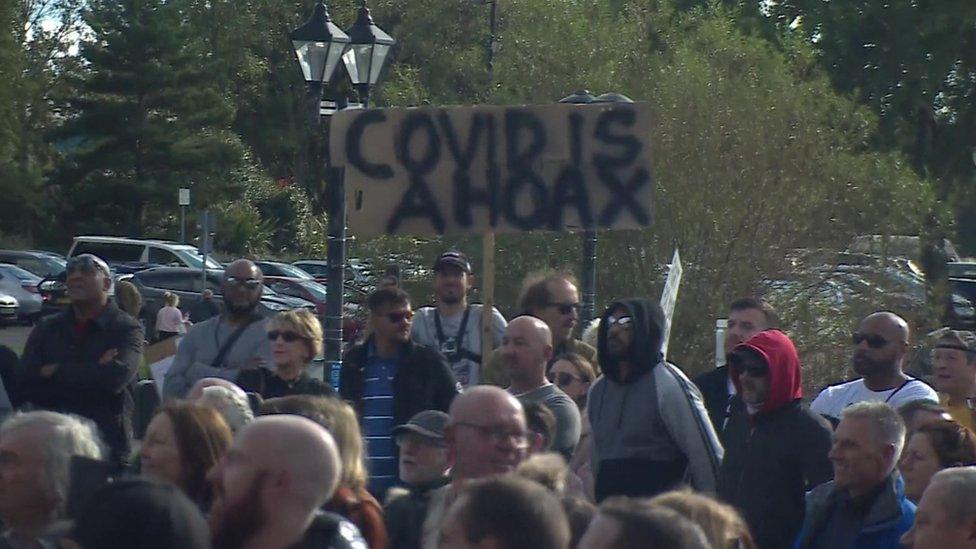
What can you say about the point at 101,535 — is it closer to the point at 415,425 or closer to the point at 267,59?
the point at 415,425

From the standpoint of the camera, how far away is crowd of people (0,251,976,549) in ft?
11.1

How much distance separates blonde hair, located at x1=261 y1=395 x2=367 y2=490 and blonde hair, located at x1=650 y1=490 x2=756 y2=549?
3.71 ft

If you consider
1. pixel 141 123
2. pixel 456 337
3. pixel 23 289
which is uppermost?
pixel 141 123

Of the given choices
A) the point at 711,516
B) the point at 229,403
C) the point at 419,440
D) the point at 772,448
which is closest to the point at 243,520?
the point at 711,516

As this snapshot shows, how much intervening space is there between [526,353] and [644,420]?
681 mm

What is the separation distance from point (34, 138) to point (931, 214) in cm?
4362

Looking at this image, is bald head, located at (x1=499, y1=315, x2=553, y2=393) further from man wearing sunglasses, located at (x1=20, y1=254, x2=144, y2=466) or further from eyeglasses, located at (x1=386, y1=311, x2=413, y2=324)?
man wearing sunglasses, located at (x1=20, y1=254, x2=144, y2=466)

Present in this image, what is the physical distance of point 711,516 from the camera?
3.82 m

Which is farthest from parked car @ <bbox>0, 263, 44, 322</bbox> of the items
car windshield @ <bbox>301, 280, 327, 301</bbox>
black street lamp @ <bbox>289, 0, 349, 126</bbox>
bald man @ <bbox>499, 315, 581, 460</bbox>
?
bald man @ <bbox>499, 315, 581, 460</bbox>

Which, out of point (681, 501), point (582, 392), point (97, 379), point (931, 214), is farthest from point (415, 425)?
point (931, 214)

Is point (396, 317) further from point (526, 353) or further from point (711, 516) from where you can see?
point (711, 516)

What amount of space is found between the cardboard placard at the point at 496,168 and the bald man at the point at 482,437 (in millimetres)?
3249

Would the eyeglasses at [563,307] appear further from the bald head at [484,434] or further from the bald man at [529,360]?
the bald head at [484,434]

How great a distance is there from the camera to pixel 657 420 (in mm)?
6156
